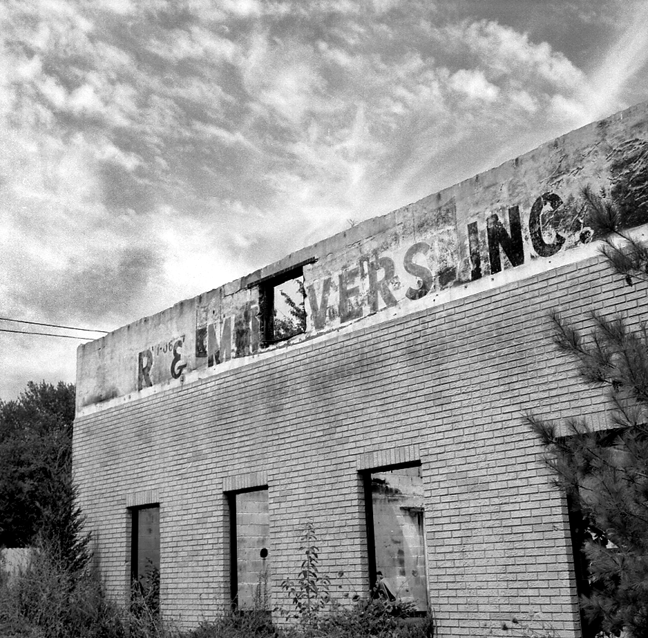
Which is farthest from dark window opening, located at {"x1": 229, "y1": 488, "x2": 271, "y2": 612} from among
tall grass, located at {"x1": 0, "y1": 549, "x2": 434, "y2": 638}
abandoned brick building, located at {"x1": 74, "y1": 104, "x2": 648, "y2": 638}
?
tall grass, located at {"x1": 0, "y1": 549, "x2": 434, "y2": 638}

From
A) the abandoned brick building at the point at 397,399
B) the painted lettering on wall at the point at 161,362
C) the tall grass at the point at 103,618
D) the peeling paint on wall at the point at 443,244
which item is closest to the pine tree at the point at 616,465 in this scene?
the abandoned brick building at the point at 397,399

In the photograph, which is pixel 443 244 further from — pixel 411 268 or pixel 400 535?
pixel 400 535

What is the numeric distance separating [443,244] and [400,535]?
9.44 metres

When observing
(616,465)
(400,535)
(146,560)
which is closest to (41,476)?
(146,560)

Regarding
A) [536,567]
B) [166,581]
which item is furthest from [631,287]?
[166,581]

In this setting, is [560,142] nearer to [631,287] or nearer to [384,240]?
[631,287]

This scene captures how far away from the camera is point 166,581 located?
12.1 m

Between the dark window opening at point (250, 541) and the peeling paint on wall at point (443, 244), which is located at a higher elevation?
the peeling paint on wall at point (443, 244)

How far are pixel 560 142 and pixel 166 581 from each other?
844 centimetres

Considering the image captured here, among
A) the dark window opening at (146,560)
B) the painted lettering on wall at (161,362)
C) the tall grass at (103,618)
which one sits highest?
the painted lettering on wall at (161,362)

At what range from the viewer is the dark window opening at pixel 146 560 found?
40.6ft

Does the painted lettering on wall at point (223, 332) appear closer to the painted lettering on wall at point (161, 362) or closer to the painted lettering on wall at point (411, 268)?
the painted lettering on wall at point (411, 268)

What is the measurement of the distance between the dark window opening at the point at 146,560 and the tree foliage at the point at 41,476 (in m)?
1.05

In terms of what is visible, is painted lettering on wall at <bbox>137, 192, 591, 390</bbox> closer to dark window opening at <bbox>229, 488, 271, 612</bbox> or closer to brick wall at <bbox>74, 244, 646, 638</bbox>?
brick wall at <bbox>74, 244, 646, 638</bbox>
